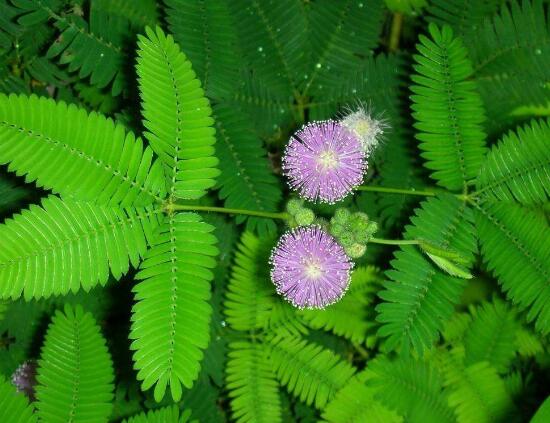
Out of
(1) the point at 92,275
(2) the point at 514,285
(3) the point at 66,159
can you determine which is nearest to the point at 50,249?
(1) the point at 92,275

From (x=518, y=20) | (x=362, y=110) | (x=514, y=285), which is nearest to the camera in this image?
(x=514, y=285)

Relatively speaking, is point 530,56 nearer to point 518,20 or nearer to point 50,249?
point 518,20

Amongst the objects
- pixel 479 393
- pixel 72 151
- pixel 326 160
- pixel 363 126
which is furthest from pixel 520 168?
pixel 72 151

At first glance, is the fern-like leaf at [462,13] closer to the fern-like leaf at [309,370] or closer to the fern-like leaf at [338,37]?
the fern-like leaf at [338,37]

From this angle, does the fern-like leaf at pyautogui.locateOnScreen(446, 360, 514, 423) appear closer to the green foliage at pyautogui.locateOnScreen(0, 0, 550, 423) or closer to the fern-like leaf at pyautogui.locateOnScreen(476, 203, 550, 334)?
the green foliage at pyautogui.locateOnScreen(0, 0, 550, 423)

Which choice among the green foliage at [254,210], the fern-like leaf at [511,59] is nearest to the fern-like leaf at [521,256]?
the green foliage at [254,210]

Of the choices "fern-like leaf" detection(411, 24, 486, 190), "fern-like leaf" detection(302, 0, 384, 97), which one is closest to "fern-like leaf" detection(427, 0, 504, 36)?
"fern-like leaf" detection(302, 0, 384, 97)
